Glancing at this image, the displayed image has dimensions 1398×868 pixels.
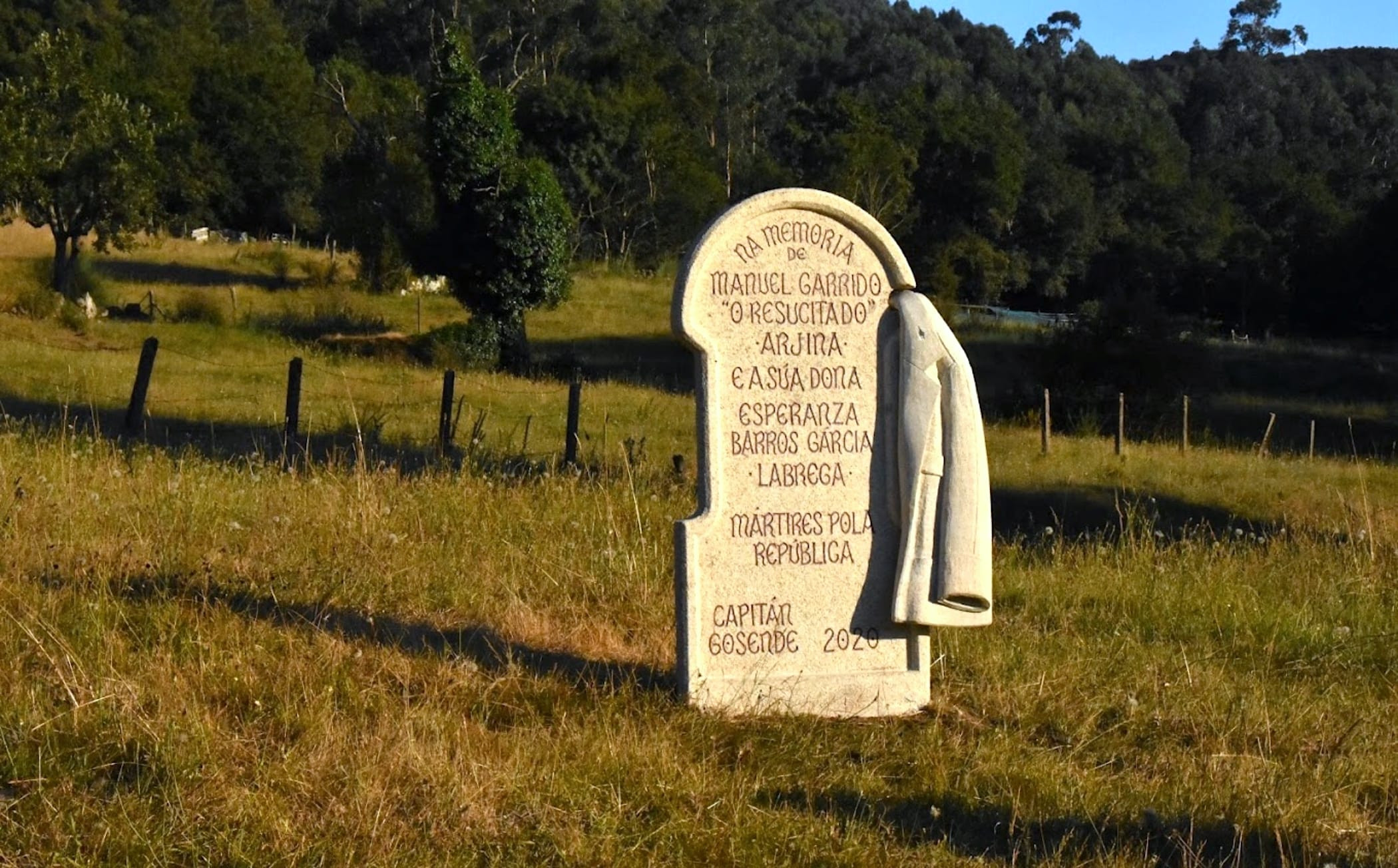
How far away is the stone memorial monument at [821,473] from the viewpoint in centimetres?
588

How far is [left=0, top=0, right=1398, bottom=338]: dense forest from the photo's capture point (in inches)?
2083

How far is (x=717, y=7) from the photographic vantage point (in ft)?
249

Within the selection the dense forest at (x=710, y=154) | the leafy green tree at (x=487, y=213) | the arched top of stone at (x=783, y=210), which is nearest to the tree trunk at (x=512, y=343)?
the leafy green tree at (x=487, y=213)

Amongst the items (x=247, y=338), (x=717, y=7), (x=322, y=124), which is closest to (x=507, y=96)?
(x=247, y=338)

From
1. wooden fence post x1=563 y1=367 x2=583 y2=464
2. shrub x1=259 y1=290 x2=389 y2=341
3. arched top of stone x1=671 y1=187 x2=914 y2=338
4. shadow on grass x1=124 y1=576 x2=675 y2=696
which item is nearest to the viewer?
arched top of stone x1=671 y1=187 x2=914 y2=338

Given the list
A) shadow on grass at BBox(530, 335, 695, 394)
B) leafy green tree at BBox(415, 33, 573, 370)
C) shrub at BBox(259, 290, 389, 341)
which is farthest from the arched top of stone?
shrub at BBox(259, 290, 389, 341)

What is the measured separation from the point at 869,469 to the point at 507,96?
32216mm

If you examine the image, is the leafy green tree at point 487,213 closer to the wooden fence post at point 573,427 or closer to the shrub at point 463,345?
the shrub at point 463,345

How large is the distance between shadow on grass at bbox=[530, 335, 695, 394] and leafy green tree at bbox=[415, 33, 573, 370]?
167cm

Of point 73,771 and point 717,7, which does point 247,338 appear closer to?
point 73,771

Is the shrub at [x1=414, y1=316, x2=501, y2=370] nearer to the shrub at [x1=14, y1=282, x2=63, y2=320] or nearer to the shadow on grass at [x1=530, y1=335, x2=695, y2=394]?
the shadow on grass at [x1=530, y1=335, x2=695, y2=394]

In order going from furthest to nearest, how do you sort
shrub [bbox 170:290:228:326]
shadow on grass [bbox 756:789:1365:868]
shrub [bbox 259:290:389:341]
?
shrub [bbox 259:290:389:341] < shrub [bbox 170:290:228:326] < shadow on grass [bbox 756:789:1365:868]

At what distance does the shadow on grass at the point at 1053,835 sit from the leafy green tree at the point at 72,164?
110 ft

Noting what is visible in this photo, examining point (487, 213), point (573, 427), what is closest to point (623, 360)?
point (487, 213)
